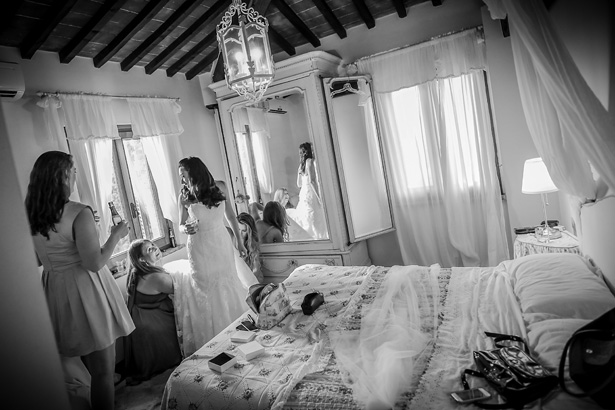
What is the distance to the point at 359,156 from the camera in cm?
415

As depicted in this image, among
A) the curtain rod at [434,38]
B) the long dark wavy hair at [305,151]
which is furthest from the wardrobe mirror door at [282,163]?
the curtain rod at [434,38]

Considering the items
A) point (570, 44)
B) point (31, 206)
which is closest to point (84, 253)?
point (31, 206)

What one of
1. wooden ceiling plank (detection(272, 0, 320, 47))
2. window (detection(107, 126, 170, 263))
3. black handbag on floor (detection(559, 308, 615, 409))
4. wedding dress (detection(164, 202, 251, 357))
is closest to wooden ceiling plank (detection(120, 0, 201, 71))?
window (detection(107, 126, 170, 263))

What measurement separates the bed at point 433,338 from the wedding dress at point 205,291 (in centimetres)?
96

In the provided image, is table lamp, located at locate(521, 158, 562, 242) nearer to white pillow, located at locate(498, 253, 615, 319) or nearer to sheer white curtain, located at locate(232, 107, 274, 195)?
white pillow, located at locate(498, 253, 615, 319)

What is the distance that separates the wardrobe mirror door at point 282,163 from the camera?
4.02 m

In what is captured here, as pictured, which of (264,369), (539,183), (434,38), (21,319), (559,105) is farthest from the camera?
(434,38)

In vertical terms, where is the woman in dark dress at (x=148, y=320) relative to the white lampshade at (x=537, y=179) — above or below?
below

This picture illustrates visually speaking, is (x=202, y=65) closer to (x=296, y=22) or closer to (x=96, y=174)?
(x=296, y=22)

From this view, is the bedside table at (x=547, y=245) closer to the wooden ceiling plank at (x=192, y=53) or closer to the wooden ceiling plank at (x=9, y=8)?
the wooden ceiling plank at (x=192, y=53)

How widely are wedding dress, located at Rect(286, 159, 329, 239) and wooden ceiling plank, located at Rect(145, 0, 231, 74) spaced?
161cm

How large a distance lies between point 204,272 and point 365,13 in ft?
9.37

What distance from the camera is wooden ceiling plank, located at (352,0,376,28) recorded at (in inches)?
146

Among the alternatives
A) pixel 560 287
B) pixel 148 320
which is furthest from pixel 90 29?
pixel 560 287
